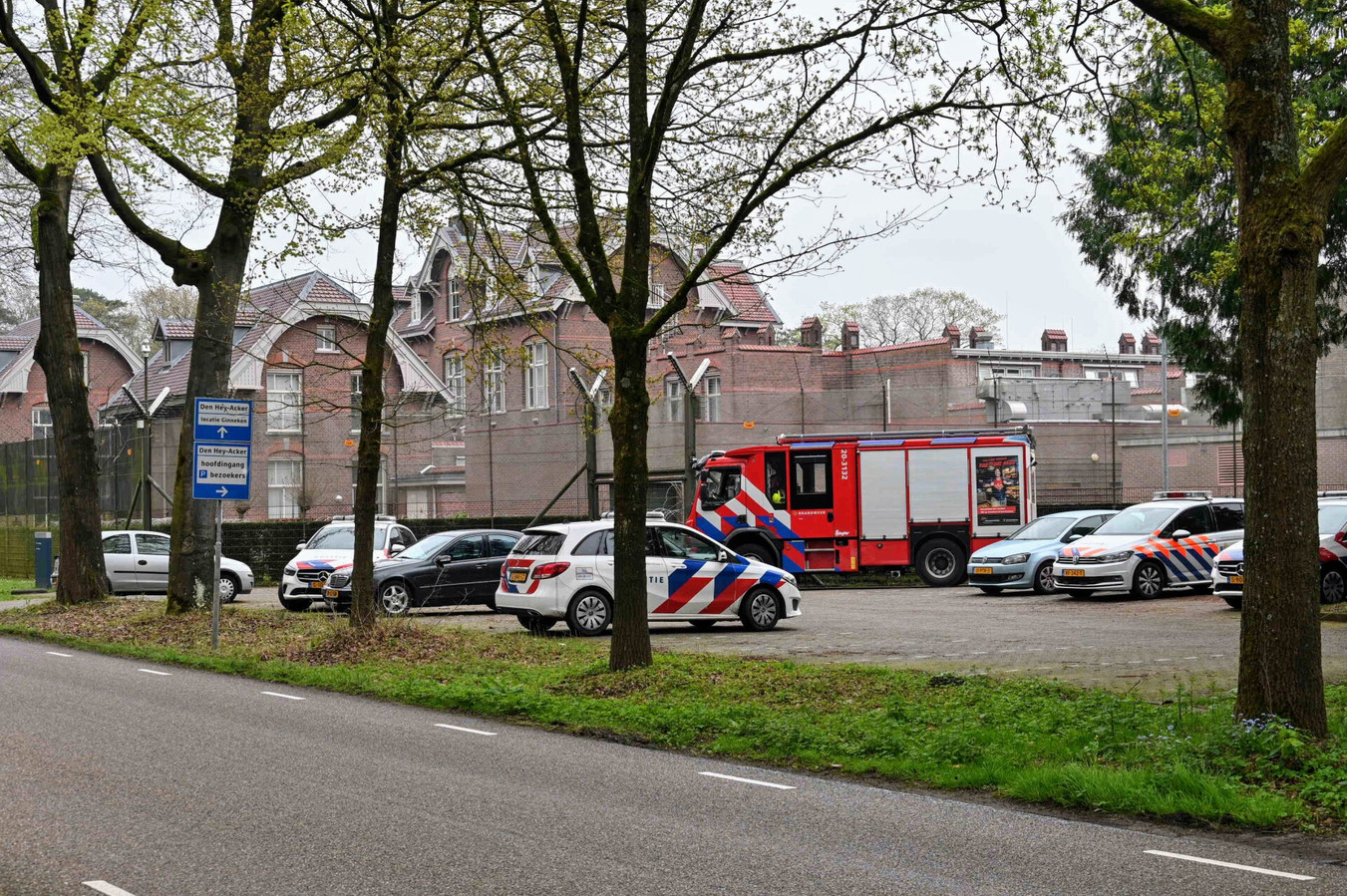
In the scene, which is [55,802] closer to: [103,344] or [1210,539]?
[1210,539]

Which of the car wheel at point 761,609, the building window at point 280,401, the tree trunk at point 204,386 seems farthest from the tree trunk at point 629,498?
the building window at point 280,401

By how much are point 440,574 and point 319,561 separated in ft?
11.6

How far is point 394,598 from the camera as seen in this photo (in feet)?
77.6

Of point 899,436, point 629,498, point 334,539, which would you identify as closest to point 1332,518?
point 899,436

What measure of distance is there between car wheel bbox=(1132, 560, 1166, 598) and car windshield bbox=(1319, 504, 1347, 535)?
338cm

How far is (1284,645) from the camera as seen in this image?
8.88 m

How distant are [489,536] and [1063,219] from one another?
10845 mm

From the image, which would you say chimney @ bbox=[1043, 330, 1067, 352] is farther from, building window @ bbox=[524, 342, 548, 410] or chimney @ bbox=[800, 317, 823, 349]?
building window @ bbox=[524, 342, 548, 410]

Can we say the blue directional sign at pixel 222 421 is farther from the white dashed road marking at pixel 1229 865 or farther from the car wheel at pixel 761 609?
the white dashed road marking at pixel 1229 865

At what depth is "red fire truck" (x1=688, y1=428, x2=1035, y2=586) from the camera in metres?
29.8

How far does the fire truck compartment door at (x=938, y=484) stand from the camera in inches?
1172

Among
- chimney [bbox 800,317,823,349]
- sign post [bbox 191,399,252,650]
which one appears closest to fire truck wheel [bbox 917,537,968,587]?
sign post [bbox 191,399,252,650]

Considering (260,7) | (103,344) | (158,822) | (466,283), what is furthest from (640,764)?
(103,344)

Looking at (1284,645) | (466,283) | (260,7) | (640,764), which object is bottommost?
(640,764)
